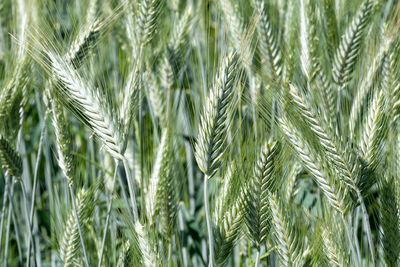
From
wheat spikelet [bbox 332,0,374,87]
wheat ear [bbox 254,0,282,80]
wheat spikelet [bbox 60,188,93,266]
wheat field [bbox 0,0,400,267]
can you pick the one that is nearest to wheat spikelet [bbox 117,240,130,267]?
wheat field [bbox 0,0,400,267]

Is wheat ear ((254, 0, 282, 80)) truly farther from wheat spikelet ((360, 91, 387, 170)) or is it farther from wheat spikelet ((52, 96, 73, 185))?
wheat spikelet ((52, 96, 73, 185))

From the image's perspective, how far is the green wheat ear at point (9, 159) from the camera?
139 centimetres

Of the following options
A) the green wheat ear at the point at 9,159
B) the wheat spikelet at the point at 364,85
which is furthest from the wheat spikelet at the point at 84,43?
the wheat spikelet at the point at 364,85

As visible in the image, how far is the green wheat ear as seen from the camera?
139 cm

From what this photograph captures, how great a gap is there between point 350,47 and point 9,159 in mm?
1080

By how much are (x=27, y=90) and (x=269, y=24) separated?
0.80 metres

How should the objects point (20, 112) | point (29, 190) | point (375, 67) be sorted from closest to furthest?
point (375, 67)
point (20, 112)
point (29, 190)

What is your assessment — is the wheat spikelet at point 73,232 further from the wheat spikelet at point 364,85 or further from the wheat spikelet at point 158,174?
the wheat spikelet at point 364,85

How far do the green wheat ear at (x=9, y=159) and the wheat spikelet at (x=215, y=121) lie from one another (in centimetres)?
60

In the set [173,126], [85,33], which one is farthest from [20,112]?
[173,126]

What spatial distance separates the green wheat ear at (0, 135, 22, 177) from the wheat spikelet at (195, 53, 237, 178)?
0.60 m

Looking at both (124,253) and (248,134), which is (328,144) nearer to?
(248,134)

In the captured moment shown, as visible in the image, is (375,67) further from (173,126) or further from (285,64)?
(173,126)

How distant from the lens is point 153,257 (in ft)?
3.65
